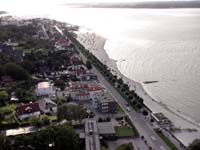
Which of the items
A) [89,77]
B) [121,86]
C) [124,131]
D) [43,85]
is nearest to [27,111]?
[43,85]

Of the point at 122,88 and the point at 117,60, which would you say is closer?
the point at 122,88

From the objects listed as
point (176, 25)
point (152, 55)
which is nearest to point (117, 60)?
point (152, 55)

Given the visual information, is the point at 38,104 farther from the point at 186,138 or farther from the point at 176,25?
the point at 176,25

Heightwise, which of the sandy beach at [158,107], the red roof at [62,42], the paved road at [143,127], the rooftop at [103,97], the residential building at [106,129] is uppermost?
the rooftop at [103,97]

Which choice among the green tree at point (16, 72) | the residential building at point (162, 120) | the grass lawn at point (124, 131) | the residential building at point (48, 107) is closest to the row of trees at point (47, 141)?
the grass lawn at point (124, 131)

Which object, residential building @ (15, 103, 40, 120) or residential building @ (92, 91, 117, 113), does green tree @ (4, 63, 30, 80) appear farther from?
residential building @ (92, 91, 117, 113)

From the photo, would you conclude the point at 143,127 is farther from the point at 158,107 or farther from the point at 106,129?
the point at 158,107

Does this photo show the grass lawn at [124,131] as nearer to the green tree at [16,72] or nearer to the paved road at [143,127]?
the paved road at [143,127]

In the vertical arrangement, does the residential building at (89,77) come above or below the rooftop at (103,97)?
below
